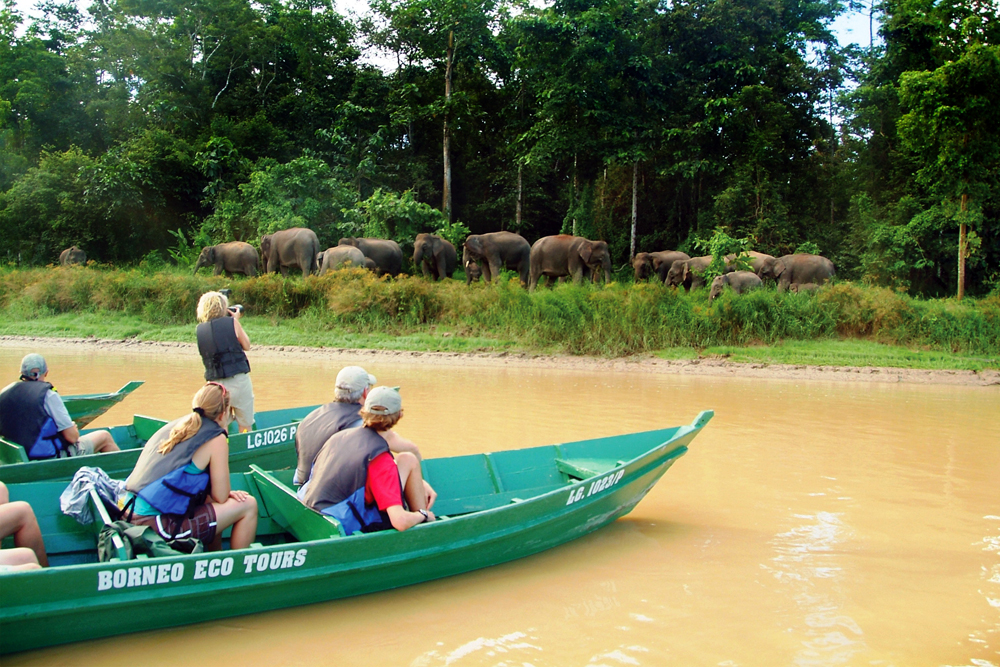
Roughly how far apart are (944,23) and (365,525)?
82.2 feet

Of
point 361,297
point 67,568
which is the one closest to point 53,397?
point 67,568

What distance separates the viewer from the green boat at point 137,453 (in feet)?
20.8

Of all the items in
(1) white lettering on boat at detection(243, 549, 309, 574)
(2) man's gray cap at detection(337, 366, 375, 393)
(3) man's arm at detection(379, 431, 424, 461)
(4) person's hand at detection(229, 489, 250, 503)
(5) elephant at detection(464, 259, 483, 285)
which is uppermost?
(5) elephant at detection(464, 259, 483, 285)

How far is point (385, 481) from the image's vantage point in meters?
5.21

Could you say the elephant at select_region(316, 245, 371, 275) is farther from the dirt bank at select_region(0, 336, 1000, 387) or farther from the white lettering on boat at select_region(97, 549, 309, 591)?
the white lettering on boat at select_region(97, 549, 309, 591)

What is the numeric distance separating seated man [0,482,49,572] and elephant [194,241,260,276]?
20.2 m

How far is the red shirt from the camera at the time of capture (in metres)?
5.18

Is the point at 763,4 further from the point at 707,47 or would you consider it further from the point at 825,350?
the point at 825,350

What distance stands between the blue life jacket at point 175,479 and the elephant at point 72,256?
82.4 ft

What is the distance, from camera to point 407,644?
490 cm

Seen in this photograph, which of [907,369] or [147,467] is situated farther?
[907,369]

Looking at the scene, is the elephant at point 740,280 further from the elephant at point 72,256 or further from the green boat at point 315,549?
the elephant at point 72,256

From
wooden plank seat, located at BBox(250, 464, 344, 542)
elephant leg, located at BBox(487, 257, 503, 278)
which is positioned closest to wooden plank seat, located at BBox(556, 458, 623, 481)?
wooden plank seat, located at BBox(250, 464, 344, 542)

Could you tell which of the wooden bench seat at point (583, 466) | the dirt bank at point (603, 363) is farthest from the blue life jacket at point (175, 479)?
the dirt bank at point (603, 363)
